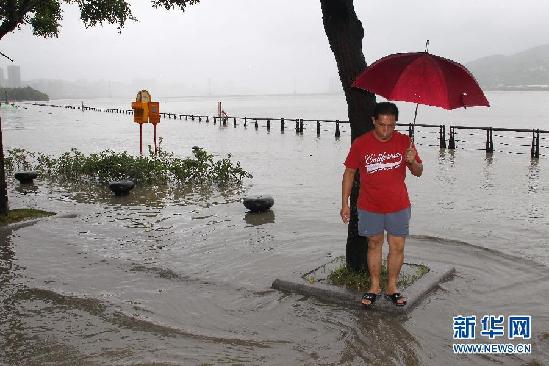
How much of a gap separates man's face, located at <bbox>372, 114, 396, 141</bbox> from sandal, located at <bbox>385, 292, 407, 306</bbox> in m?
1.68

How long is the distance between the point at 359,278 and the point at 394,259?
839mm

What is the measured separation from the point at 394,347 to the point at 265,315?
1451 millimetres

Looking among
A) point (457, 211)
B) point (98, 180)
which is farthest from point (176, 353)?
point (98, 180)

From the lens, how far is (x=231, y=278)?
22.1 ft

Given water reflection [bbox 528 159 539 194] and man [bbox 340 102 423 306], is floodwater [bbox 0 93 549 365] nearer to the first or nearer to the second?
water reflection [bbox 528 159 539 194]

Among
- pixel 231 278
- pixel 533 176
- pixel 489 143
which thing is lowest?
pixel 231 278

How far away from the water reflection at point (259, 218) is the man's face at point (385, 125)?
5373 mm

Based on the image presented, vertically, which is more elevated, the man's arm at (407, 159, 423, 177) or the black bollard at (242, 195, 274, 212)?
the man's arm at (407, 159, 423, 177)

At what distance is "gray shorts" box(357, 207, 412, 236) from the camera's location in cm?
500

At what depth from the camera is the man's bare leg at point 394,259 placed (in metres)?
5.13

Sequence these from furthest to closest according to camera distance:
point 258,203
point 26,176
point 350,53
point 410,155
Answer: point 26,176, point 258,203, point 350,53, point 410,155

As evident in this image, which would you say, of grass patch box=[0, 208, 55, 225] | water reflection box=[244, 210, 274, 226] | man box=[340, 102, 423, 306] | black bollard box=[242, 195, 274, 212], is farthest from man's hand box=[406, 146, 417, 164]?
grass patch box=[0, 208, 55, 225]

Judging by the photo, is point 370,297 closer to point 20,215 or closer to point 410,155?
point 410,155

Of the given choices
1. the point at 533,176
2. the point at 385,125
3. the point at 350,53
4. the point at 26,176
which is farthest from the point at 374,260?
the point at 533,176
